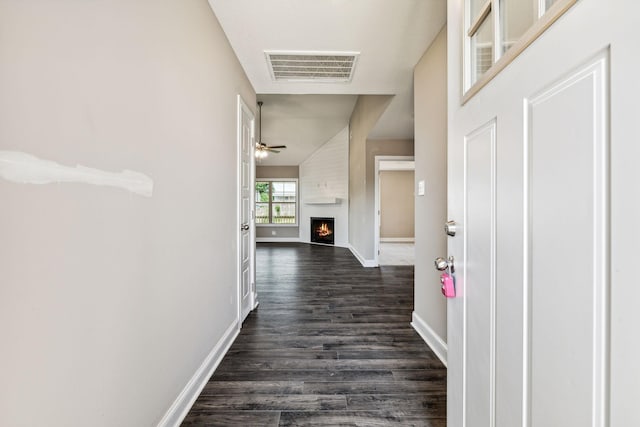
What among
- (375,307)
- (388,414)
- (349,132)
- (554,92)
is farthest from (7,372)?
(349,132)

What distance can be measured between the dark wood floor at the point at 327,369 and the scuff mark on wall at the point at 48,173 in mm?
1278

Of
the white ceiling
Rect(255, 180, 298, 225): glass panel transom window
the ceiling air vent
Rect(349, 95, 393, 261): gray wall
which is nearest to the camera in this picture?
the white ceiling

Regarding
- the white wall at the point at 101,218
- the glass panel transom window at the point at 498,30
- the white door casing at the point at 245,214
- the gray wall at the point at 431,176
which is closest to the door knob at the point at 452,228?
the glass panel transom window at the point at 498,30

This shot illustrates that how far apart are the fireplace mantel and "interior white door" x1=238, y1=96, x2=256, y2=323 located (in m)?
4.44

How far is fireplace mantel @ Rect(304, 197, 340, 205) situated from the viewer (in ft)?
23.5

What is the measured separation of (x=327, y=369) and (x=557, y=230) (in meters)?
1.67

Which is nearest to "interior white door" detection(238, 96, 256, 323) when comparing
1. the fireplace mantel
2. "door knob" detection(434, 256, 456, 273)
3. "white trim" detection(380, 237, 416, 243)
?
"door knob" detection(434, 256, 456, 273)

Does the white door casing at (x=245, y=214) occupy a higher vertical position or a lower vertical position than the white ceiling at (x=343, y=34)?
lower

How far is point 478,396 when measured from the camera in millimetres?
849

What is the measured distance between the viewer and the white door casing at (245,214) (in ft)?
7.73

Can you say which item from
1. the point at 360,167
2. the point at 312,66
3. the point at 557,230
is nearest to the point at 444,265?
the point at 557,230

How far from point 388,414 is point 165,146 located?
177 centimetres

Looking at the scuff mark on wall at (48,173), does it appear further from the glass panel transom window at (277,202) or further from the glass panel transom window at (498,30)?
the glass panel transom window at (277,202)

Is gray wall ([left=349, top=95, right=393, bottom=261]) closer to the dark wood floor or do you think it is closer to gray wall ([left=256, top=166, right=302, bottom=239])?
the dark wood floor
